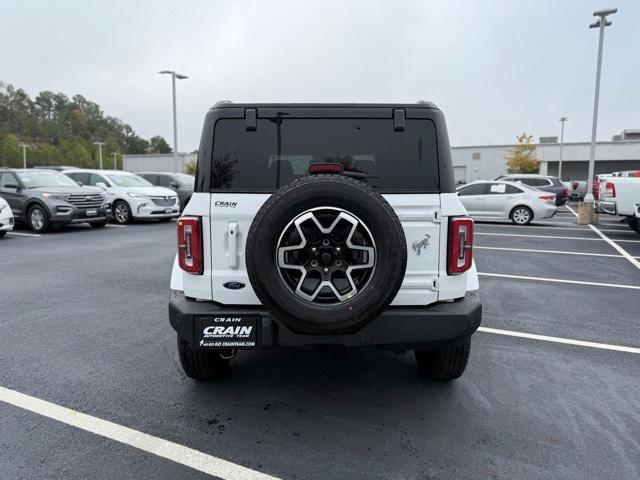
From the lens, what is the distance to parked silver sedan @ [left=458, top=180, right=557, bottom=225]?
15539 millimetres

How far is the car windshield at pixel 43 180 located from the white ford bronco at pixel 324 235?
1189 cm

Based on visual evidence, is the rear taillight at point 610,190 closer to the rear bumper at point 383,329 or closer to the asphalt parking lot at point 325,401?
the asphalt parking lot at point 325,401

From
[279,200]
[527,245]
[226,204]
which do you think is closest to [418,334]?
[279,200]

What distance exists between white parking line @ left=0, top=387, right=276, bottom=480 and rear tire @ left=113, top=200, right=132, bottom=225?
12.0m

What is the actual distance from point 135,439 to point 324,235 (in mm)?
1658

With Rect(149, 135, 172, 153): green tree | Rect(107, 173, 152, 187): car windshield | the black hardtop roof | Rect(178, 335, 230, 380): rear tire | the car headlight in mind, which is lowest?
Rect(178, 335, 230, 380): rear tire

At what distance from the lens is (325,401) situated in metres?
3.34

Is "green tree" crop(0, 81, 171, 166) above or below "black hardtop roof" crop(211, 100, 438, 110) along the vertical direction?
above

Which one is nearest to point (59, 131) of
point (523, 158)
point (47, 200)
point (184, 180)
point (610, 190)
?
point (523, 158)

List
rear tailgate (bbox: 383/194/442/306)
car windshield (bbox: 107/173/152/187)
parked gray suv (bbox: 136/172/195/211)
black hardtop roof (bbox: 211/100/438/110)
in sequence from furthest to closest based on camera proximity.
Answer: parked gray suv (bbox: 136/172/195/211) → car windshield (bbox: 107/173/152/187) → black hardtop roof (bbox: 211/100/438/110) → rear tailgate (bbox: 383/194/442/306)

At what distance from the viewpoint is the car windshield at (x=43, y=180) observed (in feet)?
42.2

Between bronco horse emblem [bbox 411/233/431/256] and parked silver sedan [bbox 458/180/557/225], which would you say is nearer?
bronco horse emblem [bbox 411/233/431/256]

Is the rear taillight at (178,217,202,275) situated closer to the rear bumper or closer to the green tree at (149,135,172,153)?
the rear bumper


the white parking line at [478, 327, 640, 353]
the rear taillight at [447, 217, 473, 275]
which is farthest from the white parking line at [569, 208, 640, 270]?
the rear taillight at [447, 217, 473, 275]
